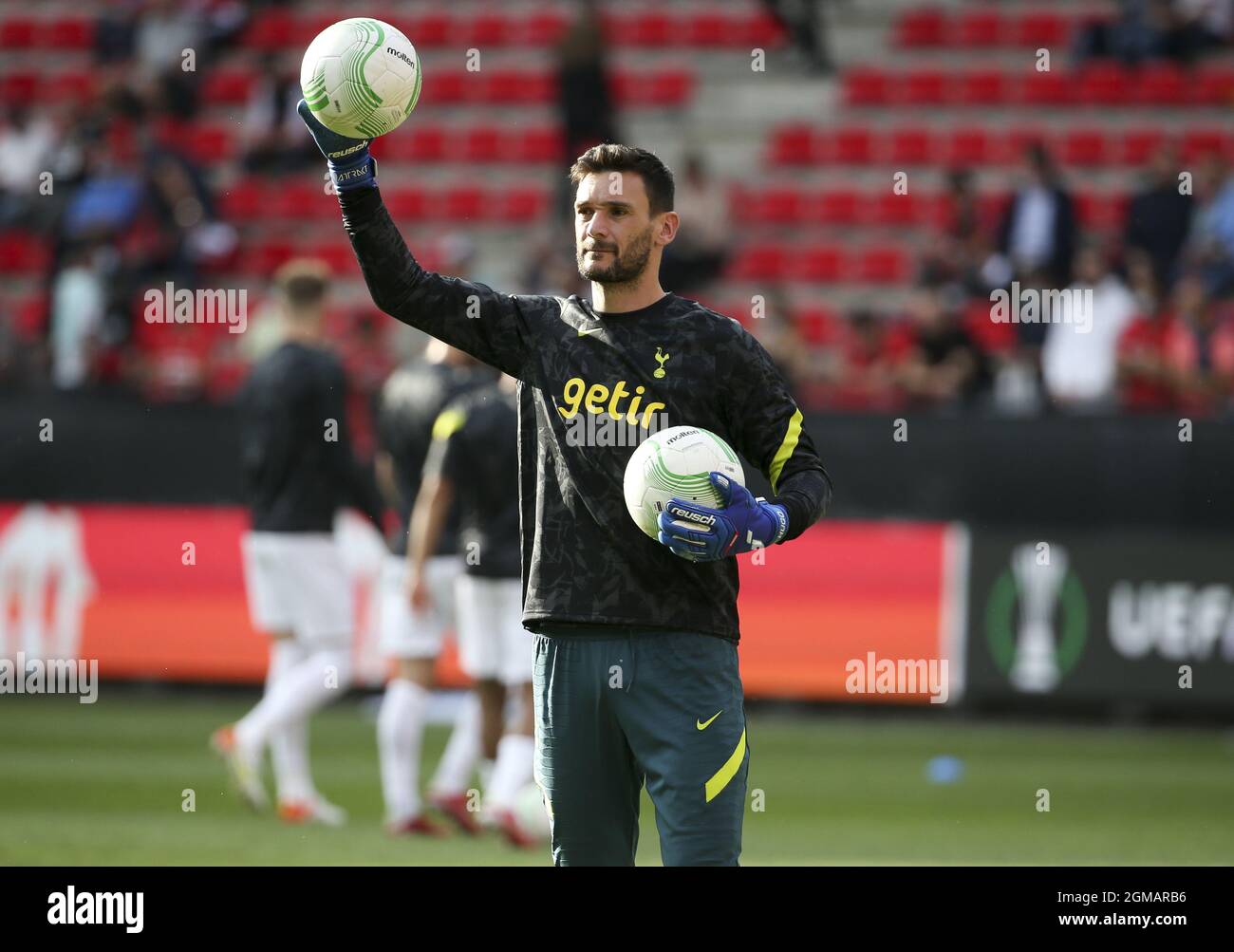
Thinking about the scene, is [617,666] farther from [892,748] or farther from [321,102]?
[892,748]

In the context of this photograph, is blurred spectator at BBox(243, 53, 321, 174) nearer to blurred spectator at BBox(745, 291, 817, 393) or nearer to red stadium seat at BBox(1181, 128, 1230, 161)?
blurred spectator at BBox(745, 291, 817, 393)

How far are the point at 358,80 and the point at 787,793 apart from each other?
261 inches

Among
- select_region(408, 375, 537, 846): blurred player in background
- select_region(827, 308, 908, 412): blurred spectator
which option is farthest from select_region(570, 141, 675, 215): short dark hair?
select_region(827, 308, 908, 412): blurred spectator

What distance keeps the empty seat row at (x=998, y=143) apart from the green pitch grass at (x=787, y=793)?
6.88 meters

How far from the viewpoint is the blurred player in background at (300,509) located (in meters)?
10.4

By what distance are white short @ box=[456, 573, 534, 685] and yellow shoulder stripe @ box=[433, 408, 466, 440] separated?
71cm

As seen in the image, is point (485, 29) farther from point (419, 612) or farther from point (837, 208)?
point (419, 612)

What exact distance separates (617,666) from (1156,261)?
1216cm

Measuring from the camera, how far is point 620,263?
5.51 metres

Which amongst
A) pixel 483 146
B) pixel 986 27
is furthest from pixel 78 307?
pixel 986 27

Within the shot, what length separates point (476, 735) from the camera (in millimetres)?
10031

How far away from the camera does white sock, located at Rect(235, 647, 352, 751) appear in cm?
1019
